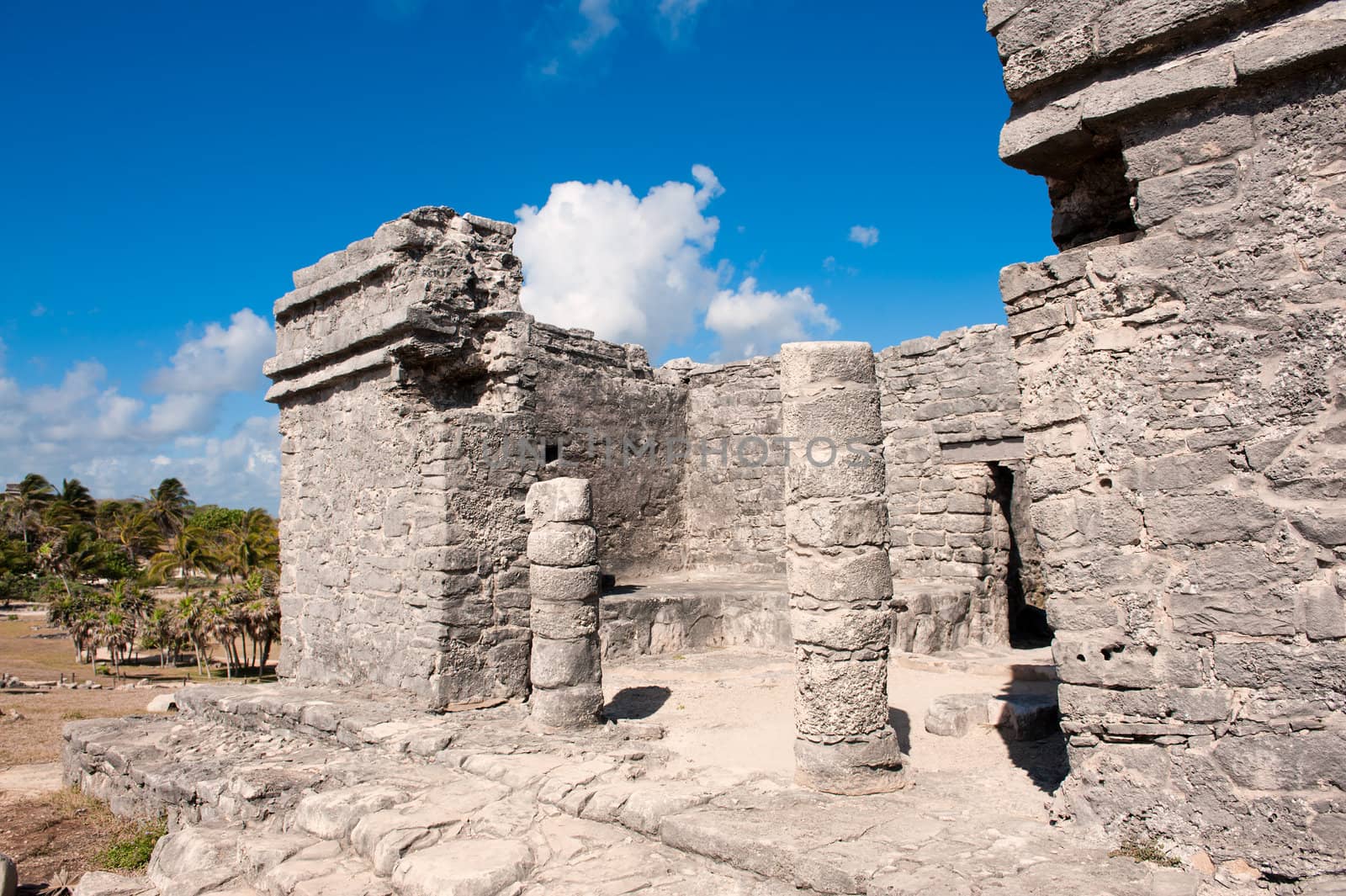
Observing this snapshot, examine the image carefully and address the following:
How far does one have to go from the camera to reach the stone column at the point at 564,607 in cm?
706

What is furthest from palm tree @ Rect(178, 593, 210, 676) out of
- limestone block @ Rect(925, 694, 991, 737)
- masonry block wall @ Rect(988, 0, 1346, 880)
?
masonry block wall @ Rect(988, 0, 1346, 880)

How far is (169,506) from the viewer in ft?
187

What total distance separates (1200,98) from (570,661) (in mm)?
5367

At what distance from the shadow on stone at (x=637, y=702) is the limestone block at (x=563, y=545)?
4.33 feet

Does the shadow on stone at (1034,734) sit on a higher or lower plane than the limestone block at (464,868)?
higher

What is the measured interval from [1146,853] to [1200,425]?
175 cm

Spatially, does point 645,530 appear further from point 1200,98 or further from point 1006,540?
point 1200,98

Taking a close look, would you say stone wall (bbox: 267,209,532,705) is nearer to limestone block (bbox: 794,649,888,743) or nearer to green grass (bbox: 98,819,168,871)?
green grass (bbox: 98,819,168,871)

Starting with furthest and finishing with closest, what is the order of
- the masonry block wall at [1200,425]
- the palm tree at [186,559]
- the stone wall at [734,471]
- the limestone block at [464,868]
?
the palm tree at [186,559] < the stone wall at [734,471] < the limestone block at [464,868] < the masonry block wall at [1200,425]

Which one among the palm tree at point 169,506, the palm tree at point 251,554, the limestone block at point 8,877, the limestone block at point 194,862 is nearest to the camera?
the limestone block at point 194,862

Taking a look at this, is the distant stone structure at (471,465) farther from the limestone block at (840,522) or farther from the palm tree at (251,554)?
the palm tree at (251,554)

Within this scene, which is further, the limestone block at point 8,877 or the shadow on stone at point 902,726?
the shadow on stone at point 902,726

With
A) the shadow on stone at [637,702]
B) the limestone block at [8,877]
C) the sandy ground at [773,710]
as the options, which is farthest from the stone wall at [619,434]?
the limestone block at [8,877]

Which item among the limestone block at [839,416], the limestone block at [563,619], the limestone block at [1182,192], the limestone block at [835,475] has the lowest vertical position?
the limestone block at [563,619]
